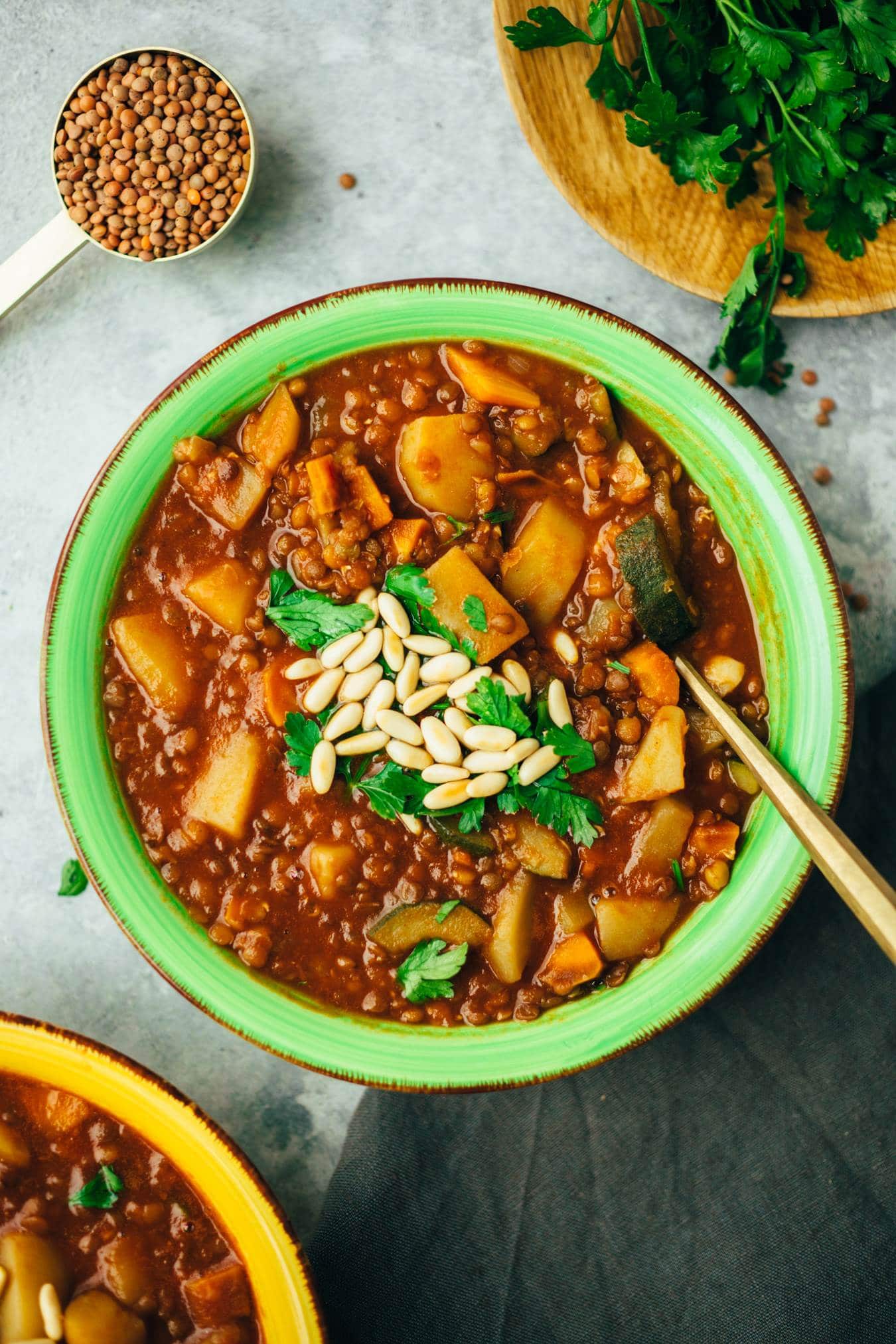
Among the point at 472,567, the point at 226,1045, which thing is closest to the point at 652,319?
the point at 472,567

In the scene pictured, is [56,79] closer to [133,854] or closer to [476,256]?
[476,256]

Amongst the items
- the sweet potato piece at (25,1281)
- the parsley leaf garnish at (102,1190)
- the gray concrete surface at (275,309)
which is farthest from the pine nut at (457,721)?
the sweet potato piece at (25,1281)

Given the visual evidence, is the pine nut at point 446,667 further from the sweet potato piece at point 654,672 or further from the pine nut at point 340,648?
the sweet potato piece at point 654,672

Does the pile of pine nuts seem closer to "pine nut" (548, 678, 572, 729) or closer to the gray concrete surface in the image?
"pine nut" (548, 678, 572, 729)

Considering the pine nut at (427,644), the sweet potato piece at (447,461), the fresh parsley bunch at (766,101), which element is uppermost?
the fresh parsley bunch at (766,101)

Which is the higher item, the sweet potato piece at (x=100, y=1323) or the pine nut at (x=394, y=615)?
the pine nut at (x=394, y=615)

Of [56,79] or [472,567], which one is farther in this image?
[56,79]
